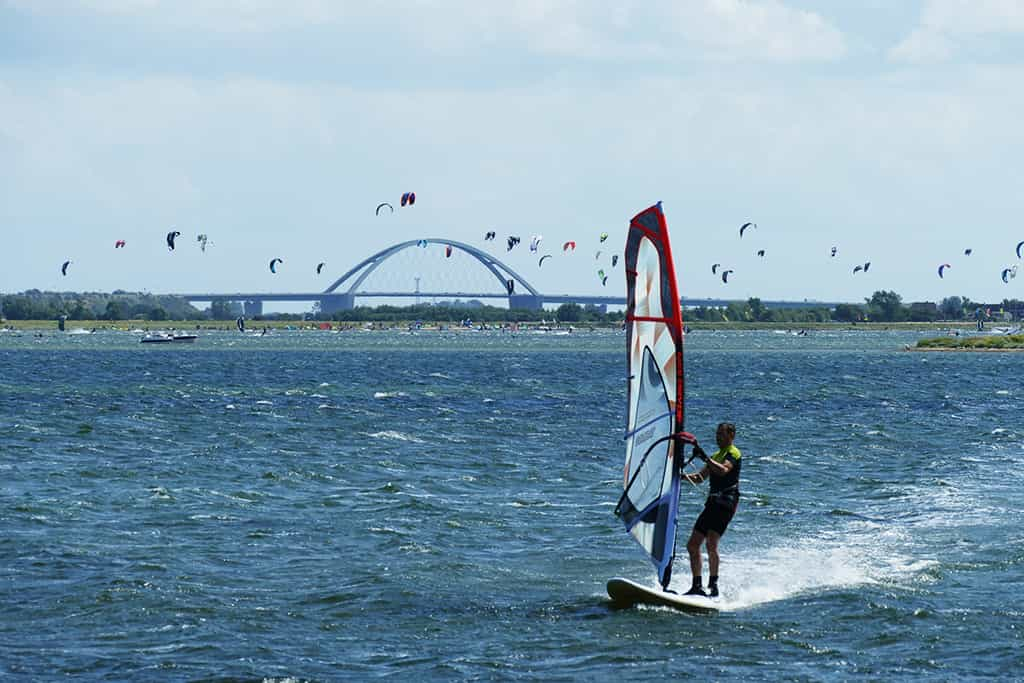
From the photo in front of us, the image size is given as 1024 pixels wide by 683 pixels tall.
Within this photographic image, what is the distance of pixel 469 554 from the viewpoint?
1716cm

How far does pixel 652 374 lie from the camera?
14.2 metres

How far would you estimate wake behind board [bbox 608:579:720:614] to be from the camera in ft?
46.2

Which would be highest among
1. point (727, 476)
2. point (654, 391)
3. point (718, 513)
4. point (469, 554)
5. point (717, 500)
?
point (654, 391)

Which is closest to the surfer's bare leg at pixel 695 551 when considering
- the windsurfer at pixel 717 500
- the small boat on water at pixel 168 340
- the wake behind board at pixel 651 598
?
the windsurfer at pixel 717 500

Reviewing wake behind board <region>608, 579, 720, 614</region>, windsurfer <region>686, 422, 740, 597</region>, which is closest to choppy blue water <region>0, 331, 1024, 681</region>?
wake behind board <region>608, 579, 720, 614</region>

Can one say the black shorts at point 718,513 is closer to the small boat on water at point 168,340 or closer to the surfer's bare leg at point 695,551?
the surfer's bare leg at point 695,551

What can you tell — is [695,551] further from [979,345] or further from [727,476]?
[979,345]

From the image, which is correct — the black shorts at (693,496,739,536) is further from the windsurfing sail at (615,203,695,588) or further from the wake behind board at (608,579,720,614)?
the wake behind board at (608,579,720,614)

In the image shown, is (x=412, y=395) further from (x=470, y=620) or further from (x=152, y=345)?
(x=152, y=345)

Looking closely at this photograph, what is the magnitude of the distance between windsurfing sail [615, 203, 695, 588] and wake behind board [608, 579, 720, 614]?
0.18 m

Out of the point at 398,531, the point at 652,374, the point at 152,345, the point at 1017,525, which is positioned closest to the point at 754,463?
the point at 1017,525

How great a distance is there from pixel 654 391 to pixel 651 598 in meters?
1.97

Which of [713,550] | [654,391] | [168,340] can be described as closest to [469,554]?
[713,550]

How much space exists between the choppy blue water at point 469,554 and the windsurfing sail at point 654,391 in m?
0.90
